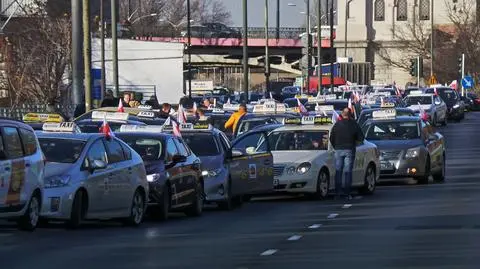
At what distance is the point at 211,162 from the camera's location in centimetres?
2144

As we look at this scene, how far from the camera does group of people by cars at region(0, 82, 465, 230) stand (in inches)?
660

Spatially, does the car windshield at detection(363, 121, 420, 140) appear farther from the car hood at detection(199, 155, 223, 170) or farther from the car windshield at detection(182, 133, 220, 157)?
the car hood at detection(199, 155, 223, 170)

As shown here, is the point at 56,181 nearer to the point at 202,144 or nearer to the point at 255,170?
the point at 202,144

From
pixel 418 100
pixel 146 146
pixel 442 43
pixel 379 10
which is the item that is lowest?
pixel 146 146

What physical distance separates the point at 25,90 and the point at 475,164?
1686 cm

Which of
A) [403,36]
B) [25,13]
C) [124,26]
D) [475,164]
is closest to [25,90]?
[25,13]

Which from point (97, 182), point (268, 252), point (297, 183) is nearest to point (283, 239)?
point (268, 252)

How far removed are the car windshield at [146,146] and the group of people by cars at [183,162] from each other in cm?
2

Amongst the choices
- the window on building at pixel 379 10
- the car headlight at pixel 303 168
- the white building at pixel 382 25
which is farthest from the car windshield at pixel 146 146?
the window on building at pixel 379 10

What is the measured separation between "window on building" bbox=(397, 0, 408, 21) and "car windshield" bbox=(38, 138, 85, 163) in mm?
92589

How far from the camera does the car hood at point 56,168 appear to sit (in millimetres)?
17047

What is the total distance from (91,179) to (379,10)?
311 ft

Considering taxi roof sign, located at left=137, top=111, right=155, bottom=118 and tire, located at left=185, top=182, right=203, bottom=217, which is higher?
taxi roof sign, located at left=137, top=111, right=155, bottom=118

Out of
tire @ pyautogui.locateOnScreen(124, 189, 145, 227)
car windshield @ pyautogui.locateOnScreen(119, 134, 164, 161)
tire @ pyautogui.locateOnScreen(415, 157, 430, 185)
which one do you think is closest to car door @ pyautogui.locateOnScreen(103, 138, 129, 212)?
tire @ pyautogui.locateOnScreen(124, 189, 145, 227)
